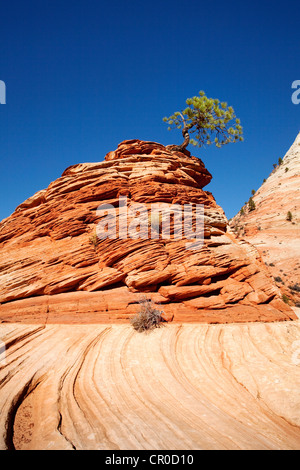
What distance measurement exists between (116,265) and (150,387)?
6.57m

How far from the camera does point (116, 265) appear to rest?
40.1ft

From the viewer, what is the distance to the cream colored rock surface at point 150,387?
14.8 ft

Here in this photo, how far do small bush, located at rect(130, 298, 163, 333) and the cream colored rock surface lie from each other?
1.20 feet

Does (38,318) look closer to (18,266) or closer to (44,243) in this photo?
(18,266)

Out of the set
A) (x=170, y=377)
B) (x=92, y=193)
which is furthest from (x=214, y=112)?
(x=170, y=377)

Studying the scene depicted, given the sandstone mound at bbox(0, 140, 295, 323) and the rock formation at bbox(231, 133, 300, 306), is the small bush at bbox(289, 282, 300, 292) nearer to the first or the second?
the rock formation at bbox(231, 133, 300, 306)
